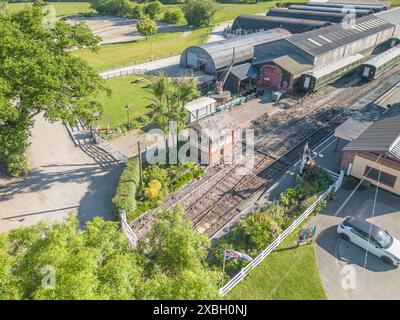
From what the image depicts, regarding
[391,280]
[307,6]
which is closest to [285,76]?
[391,280]

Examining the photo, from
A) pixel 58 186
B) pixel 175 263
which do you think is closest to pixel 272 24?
pixel 58 186

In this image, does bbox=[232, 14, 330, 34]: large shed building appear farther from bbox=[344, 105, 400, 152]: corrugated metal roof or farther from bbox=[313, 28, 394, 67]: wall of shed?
bbox=[344, 105, 400, 152]: corrugated metal roof

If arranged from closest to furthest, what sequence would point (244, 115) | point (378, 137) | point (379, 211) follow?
point (379, 211)
point (378, 137)
point (244, 115)

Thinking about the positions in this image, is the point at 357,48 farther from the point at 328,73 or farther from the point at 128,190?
the point at 128,190

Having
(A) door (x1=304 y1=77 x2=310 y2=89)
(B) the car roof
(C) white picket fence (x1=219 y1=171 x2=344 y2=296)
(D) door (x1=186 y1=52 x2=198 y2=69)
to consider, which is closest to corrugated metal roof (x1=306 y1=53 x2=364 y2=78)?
(A) door (x1=304 y1=77 x2=310 y2=89)

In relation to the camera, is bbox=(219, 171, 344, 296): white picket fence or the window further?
the window

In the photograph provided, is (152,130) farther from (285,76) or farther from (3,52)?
(285,76)
